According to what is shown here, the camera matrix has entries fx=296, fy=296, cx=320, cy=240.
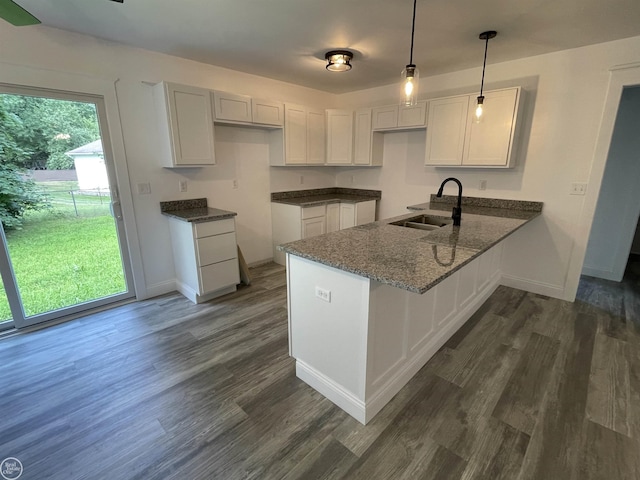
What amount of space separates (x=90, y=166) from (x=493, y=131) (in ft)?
13.0

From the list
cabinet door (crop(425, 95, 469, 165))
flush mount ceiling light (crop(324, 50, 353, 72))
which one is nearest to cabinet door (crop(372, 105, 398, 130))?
cabinet door (crop(425, 95, 469, 165))

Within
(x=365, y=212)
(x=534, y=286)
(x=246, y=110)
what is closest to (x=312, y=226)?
(x=365, y=212)

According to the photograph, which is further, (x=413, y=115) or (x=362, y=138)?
(x=362, y=138)

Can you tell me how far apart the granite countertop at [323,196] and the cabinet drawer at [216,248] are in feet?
3.59

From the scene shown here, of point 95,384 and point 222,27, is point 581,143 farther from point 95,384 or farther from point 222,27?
point 95,384

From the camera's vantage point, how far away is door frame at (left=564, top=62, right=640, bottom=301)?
2.58 meters

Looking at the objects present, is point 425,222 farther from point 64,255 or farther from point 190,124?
point 64,255

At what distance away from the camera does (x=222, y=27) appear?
235 centimetres

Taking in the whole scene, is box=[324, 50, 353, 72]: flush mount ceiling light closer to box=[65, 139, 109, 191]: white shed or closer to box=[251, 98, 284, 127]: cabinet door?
box=[251, 98, 284, 127]: cabinet door

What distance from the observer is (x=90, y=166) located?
2.76 meters

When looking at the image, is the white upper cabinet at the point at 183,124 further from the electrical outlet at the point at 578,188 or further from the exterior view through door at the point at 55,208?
the electrical outlet at the point at 578,188

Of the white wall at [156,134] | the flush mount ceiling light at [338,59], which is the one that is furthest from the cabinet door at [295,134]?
the flush mount ceiling light at [338,59]

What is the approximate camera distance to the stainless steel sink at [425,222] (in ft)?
8.65

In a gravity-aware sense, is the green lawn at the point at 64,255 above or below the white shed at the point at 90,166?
below
